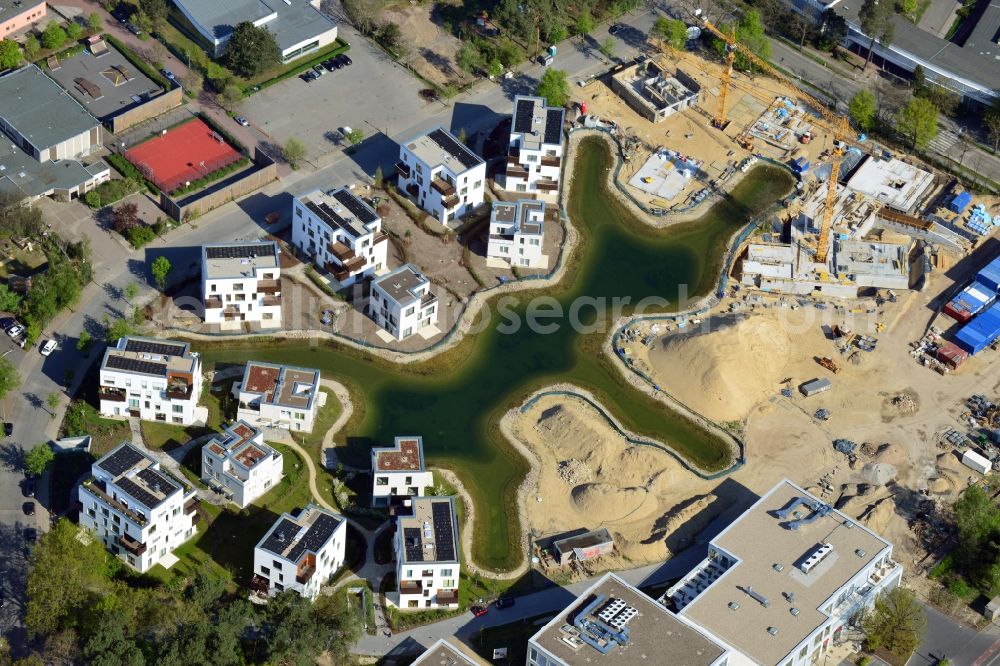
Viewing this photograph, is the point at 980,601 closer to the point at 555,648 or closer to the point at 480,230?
the point at 555,648

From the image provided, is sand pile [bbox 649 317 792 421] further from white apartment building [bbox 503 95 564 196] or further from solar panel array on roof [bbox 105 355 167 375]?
solar panel array on roof [bbox 105 355 167 375]

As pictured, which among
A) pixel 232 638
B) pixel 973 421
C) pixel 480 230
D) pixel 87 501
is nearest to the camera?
pixel 232 638

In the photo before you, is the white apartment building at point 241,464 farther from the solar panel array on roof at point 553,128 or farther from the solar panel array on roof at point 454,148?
the solar panel array on roof at point 553,128

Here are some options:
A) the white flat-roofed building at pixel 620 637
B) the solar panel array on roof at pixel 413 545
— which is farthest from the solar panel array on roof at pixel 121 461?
the white flat-roofed building at pixel 620 637

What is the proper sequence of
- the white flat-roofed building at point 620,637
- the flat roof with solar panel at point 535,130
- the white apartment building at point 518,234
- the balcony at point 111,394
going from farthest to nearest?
the flat roof with solar panel at point 535,130
the white apartment building at point 518,234
the balcony at point 111,394
the white flat-roofed building at point 620,637

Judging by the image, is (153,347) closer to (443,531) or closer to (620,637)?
(443,531)

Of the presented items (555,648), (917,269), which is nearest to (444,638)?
(555,648)

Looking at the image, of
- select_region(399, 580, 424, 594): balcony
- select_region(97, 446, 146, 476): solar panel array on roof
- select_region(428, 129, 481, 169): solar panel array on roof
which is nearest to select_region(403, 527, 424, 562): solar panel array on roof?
select_region(399, 580, 424, 594): balcony
